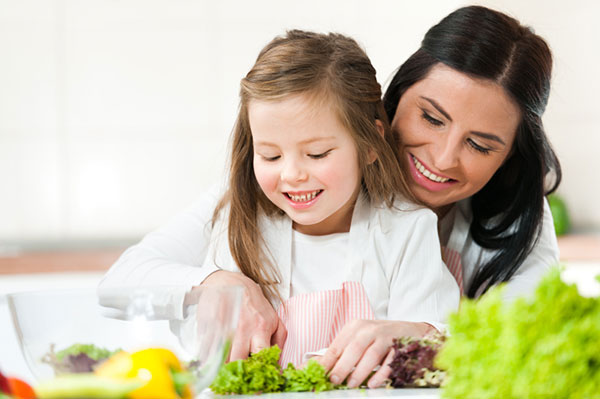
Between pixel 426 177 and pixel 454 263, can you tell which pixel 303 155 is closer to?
pixel 426 177

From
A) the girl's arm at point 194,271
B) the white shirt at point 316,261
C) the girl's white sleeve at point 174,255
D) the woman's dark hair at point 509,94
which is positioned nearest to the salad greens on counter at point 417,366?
the girl's arm at point 194,271

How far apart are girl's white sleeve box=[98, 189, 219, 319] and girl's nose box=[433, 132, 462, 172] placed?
1.73 feet

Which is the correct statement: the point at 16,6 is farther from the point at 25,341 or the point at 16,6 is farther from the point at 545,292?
the point at 545,292

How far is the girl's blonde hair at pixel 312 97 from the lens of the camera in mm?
1451

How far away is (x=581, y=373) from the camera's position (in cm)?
61

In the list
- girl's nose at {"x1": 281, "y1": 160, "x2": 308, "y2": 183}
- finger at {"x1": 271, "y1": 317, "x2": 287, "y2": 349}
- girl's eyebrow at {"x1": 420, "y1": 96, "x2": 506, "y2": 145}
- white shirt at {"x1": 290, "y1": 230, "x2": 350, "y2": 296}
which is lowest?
finger at {"x1": 271, "y1": 317, "x2": 287, "y2": 349}

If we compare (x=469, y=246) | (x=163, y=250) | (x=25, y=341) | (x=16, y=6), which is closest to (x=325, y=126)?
(x=163, y=250)

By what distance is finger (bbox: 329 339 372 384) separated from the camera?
1.09 m

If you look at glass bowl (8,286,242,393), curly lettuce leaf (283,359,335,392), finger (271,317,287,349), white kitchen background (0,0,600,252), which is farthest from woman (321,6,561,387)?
white kitchen background (0,0,600,252)

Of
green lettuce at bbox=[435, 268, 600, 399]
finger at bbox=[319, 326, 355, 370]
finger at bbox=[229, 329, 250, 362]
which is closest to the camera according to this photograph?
green lettuce at bbox=[435, 268, 600, 399]

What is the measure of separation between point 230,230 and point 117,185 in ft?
5.48

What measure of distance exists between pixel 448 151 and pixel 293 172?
1.26 ft

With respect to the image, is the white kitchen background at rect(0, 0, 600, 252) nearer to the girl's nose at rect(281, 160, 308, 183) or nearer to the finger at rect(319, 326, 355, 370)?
the girl's nose at rect(281, 160, 308, 183)

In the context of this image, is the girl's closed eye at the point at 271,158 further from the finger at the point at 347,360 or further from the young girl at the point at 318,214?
the finger at the point at 347,360
